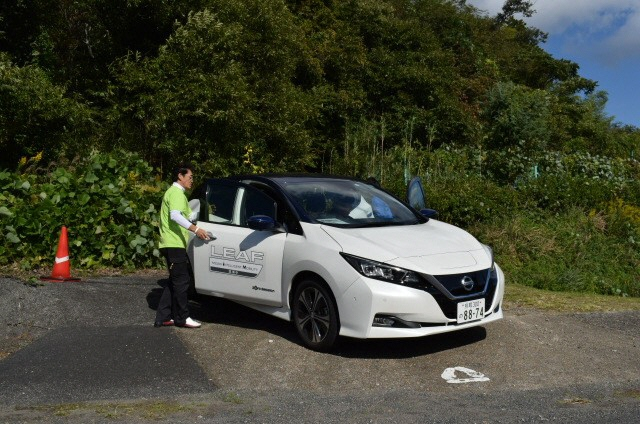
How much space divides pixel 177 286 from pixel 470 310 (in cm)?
310

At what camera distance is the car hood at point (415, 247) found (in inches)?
297

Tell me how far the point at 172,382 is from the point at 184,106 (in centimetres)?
1119

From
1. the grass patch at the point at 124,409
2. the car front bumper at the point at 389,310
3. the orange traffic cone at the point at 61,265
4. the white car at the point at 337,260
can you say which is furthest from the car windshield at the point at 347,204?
the orange traffic cone at the point at 61,265

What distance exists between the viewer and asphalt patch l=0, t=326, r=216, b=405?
666 centimetres

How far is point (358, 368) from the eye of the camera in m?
7.40

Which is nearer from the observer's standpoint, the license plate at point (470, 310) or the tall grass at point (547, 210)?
the license plate at point (470, 310)

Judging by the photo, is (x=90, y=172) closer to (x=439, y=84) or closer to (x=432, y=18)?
(x=439, y=84)

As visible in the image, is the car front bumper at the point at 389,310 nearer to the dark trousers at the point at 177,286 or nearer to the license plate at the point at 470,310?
the license plate at the point at 470,310

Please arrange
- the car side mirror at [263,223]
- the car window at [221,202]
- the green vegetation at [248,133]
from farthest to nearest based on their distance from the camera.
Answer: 1. the green vegetation at [248,133]
2. the car window at [221,202]
3. the car side mirror at [263,223]

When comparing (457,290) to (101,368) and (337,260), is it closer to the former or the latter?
(337,260)

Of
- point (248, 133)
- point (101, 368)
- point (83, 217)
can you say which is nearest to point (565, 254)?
point (83, 217)

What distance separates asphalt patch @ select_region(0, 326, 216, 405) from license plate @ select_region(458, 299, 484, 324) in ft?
7.53

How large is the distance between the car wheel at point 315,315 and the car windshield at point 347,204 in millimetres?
722

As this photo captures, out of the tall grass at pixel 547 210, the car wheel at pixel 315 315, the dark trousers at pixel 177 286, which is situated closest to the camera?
the car wheel at pixel 315 315
